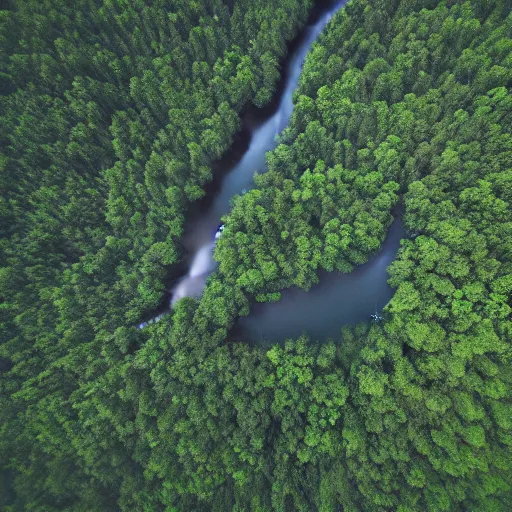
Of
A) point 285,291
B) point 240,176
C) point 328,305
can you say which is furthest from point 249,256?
point 240,176

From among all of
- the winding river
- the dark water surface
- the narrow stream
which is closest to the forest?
the dark water surface

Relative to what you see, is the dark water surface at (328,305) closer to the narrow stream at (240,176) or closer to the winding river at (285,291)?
the winding river at (285,291)

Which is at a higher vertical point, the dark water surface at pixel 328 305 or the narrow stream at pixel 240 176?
the narrow stream at pixel 240 176

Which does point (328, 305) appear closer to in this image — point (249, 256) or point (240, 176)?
point (249, 256)

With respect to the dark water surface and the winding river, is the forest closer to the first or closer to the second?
the dark water surface

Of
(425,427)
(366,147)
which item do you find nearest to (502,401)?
(425,427)

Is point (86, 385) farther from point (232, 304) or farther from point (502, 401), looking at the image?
point (502, 401)

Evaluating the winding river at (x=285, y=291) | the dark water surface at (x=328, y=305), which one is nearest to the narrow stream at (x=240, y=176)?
the winding river at (x=285, y=291)
